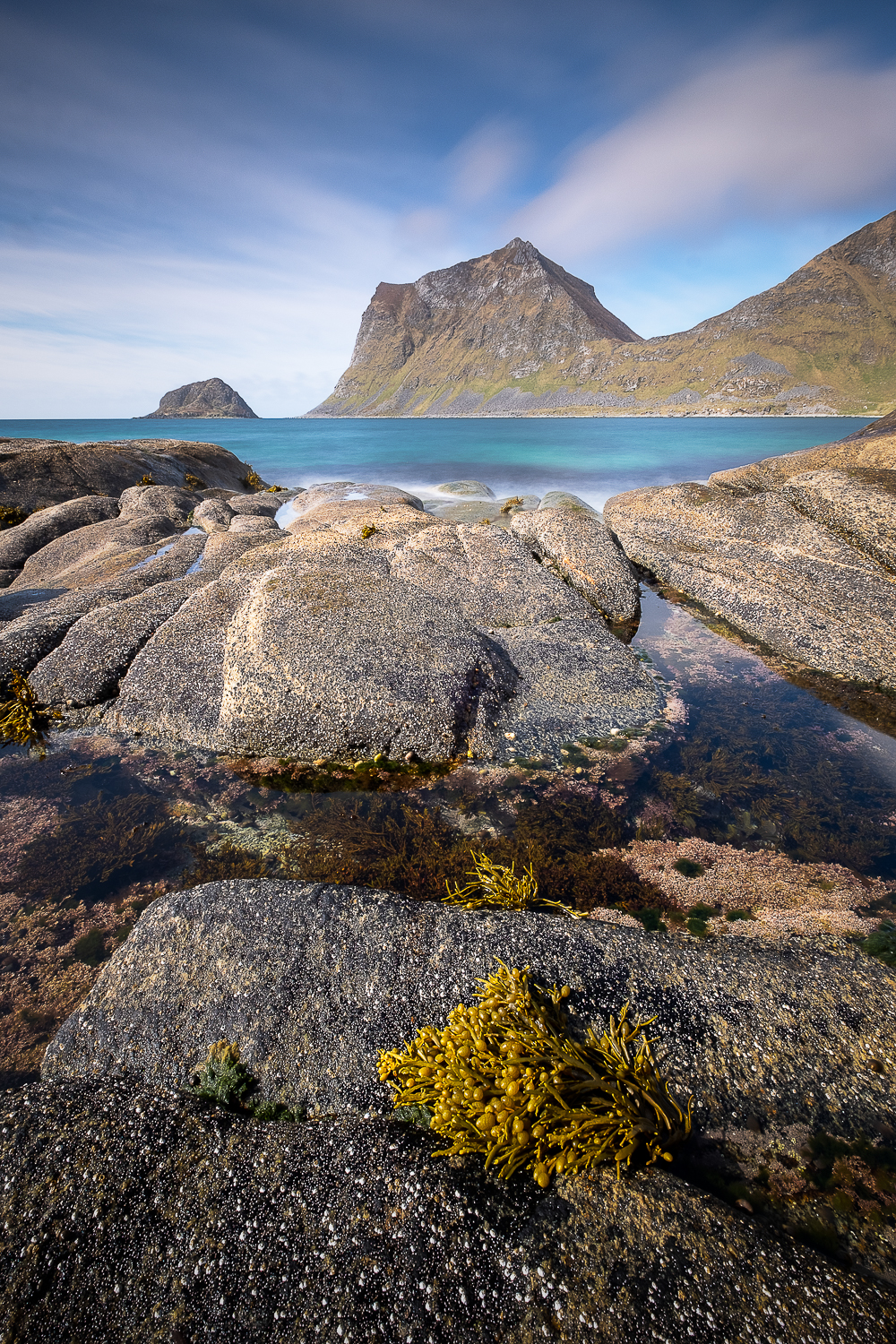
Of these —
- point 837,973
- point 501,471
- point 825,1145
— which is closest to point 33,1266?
point 825,1145

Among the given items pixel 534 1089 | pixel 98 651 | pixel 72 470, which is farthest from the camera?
pixel 72 470

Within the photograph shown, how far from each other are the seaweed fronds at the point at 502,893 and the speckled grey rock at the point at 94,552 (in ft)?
41.7

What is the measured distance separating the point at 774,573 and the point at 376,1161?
13.2 metres

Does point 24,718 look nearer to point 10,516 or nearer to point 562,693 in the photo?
point 562,693

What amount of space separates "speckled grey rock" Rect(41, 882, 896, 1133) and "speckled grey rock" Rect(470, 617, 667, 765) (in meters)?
3.51

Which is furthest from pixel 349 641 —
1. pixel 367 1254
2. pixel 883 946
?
pixel 883 946

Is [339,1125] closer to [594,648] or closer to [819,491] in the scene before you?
[594,648]

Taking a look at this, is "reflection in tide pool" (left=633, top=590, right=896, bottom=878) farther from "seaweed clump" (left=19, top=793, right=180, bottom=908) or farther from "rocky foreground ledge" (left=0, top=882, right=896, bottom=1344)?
"seaweed clump" (left=19, top=793, right=180, bottom=908)

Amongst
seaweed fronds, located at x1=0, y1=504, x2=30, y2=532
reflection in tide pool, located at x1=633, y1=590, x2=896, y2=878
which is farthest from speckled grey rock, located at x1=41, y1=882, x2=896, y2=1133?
seaweed fronds, located at x1=0, y1=504, x2=30, y2=532

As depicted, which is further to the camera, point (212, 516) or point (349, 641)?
point (212, 516)

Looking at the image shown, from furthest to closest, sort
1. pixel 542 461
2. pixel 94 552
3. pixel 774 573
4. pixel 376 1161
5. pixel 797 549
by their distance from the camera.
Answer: pixel 542 461, pixel 94 552, pixel 797 549, pixel 774 573, pixel 376 1161

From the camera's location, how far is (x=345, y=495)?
24.3 m

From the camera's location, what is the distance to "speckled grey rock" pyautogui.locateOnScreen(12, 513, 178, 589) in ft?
43.8

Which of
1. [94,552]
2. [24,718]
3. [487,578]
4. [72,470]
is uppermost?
[72,470]
